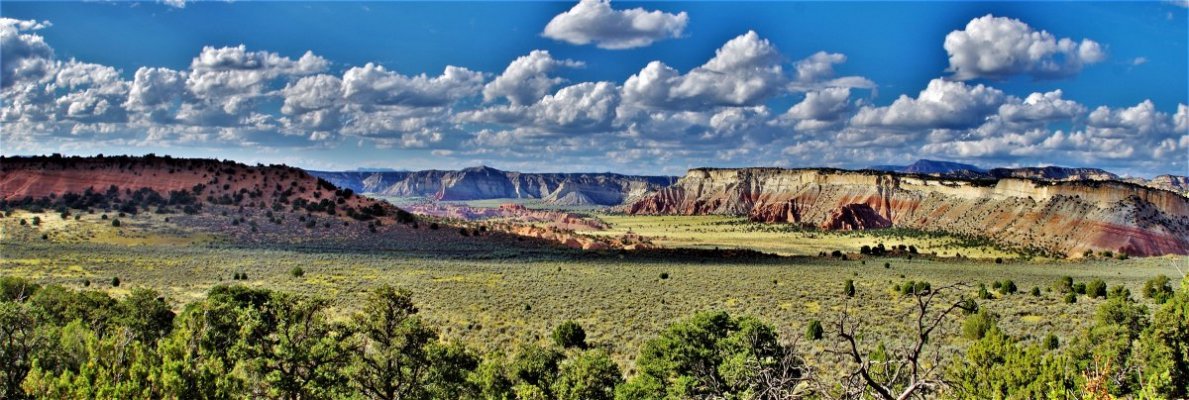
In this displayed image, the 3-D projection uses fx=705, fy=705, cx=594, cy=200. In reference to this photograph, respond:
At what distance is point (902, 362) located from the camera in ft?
19.7

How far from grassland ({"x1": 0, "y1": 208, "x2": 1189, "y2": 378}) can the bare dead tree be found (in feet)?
5.69

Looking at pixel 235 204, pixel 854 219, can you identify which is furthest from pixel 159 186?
pixel 854 219

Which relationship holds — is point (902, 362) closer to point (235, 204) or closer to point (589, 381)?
point (589, 381)

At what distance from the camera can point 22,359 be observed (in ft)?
57.6

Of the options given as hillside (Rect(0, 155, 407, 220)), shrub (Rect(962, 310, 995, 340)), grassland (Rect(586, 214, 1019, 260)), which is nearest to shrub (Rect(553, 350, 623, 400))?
shrub (Rect(962, 310, 995, 340))

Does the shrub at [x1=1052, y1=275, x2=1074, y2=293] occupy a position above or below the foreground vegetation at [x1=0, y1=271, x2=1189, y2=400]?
below

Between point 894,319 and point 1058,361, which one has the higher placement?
point 1058,361

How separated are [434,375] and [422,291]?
1047 inches

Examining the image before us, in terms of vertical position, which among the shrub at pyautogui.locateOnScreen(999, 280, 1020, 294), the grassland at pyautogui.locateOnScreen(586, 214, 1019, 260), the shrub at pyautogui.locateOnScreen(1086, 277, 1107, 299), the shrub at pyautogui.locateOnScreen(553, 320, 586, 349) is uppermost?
the shrub at pyautogui.locateOnScreen(1086, 277, 1107, 299)

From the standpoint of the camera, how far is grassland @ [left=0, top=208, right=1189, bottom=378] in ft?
109

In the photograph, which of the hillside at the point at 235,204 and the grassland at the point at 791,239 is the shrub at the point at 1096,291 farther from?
the hillside at the point at 235,204

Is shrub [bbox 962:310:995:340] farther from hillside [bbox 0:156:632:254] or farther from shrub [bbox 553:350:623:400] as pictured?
hillside [bbox 0:156:632:254]

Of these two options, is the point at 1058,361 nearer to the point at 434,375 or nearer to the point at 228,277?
the point at 434,375

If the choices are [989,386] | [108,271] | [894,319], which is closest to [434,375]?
[989,386]
